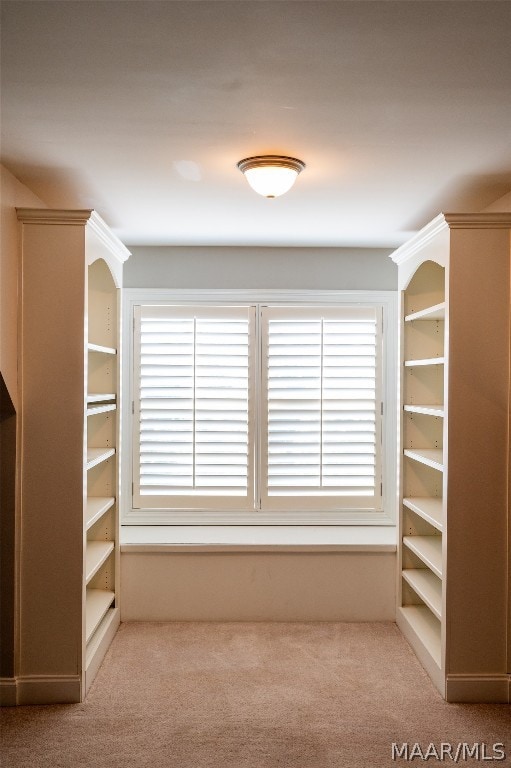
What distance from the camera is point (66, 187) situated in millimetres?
3330

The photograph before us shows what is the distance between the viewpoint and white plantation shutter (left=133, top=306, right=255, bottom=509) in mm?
4637

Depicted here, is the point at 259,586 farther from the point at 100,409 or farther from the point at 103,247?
the point at 103,247

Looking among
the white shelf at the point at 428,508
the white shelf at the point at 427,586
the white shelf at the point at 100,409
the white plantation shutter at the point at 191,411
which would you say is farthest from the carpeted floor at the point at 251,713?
the white shelf at the point at 100,409

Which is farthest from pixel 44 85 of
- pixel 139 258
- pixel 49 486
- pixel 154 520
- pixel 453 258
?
pixel 154 520

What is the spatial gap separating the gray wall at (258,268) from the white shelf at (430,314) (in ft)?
2.71

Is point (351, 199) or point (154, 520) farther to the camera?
point (154, 520)

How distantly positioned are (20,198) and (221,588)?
2520mm

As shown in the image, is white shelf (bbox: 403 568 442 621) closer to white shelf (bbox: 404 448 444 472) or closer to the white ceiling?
white shelf (bbox: 404 448 444 472)

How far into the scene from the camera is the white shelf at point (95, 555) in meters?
3.34

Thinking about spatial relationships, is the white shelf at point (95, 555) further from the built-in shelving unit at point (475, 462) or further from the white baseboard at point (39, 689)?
the built-in shelving unit at point (475, 462)

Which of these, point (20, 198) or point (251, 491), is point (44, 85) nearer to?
point (20, 198)

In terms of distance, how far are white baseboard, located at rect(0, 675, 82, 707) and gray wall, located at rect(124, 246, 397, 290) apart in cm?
267

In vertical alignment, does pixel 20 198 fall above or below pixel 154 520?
above

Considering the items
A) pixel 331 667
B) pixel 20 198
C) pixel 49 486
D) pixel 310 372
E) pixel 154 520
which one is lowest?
pixel 331 667
